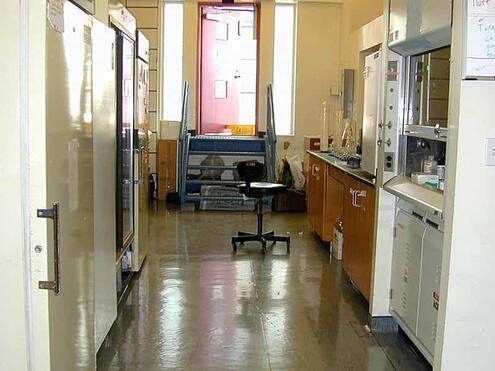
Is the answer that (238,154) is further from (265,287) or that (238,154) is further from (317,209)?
(265,287)

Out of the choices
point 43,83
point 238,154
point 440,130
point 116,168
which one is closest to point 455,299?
point 440,130

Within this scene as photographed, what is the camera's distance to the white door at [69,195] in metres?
1.89

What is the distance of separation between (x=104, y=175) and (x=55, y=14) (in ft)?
4.95

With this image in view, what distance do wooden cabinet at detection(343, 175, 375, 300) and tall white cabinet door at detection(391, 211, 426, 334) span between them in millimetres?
287

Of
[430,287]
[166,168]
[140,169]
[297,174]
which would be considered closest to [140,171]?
[140,169]

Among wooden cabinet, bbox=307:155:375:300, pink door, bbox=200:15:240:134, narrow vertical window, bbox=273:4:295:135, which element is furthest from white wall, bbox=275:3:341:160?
wooden cabinet, bbox=307:155:375:300

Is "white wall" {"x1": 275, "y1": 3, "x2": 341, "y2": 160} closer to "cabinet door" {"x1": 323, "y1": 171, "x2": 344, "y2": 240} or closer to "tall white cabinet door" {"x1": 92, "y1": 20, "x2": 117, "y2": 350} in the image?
"cabinet door" {"x1": 323, "y1": 171, "x2": 344, "y2": 240}

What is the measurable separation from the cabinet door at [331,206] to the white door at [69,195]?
3.47m

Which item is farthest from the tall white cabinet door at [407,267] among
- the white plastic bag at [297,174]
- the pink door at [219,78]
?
the pink door at [219,78]

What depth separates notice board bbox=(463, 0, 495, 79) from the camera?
2424 mm

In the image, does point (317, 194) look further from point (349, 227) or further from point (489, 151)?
point (489, 151)

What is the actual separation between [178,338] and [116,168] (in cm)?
119

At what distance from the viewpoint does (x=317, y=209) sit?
21.4ft

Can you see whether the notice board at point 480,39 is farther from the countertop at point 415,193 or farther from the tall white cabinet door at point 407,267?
the tall white cabinet door at point 407,267
